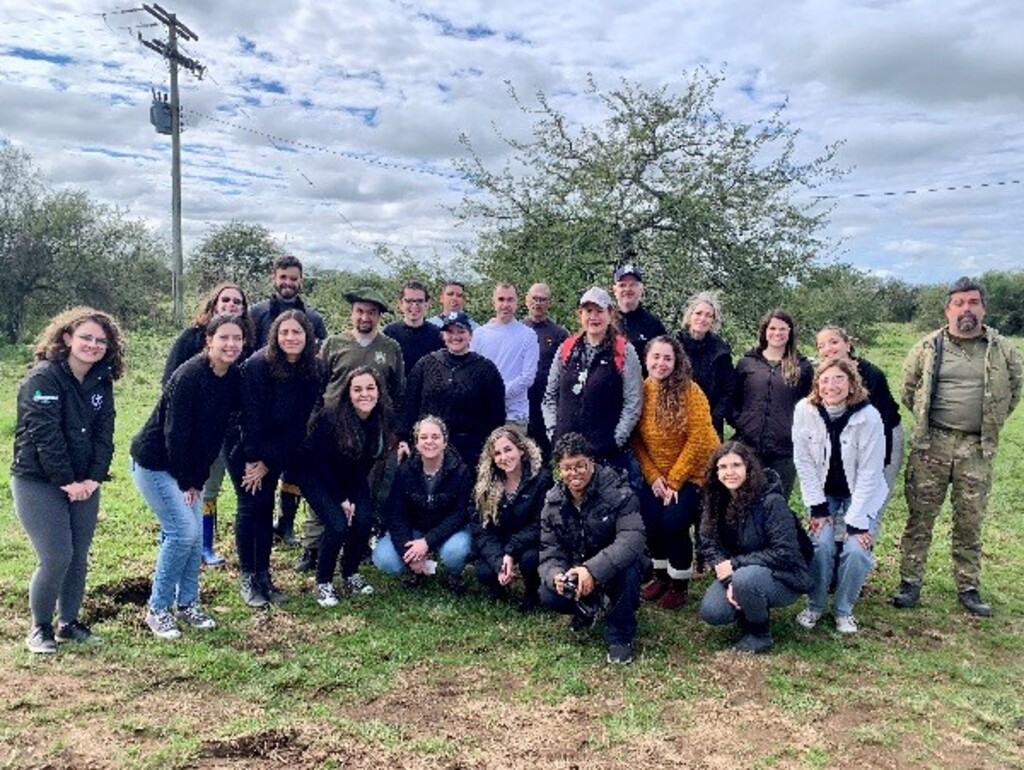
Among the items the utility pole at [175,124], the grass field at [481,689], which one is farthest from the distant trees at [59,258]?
the grass field at [481,689]

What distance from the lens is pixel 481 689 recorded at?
449cm

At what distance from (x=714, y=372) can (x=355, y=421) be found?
104 inches

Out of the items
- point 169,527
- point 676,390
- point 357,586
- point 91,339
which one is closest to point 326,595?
point 357,586

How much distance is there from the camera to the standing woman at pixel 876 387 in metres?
5.55

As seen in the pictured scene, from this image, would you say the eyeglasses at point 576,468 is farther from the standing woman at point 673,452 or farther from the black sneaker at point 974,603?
the black sneaker at point 974,603

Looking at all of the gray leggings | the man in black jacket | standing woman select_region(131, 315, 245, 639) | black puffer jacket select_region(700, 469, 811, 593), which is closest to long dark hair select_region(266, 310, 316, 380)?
standing woman select_region(131, 315, 245, 639)

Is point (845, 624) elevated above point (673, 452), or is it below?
below

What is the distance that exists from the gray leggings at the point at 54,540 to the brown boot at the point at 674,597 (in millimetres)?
3678

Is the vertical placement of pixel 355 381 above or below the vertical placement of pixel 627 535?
above

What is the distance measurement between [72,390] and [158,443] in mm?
593

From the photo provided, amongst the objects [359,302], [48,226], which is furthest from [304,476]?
[48,226]

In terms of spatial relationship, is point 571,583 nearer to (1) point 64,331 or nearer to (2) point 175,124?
(1) point 64,331

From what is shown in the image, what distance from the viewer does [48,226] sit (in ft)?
86.3

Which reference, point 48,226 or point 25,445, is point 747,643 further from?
point 48,226
